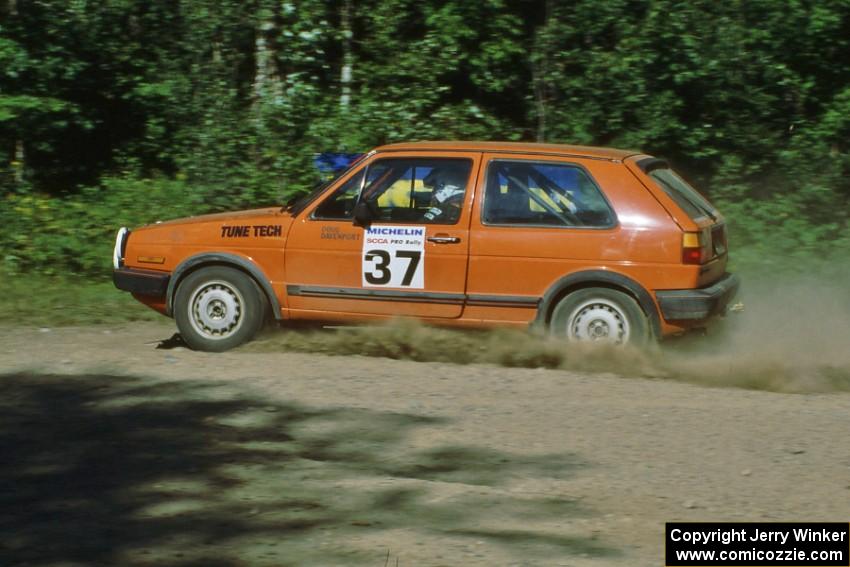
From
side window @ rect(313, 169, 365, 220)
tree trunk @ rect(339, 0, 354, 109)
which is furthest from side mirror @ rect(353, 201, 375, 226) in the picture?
tree trunk @ rect(339, 0, 354, 109)

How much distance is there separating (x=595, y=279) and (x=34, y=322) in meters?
5.42

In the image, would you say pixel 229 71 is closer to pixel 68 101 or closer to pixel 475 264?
pixel 68 101

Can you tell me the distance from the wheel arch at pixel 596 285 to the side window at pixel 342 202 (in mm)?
1664

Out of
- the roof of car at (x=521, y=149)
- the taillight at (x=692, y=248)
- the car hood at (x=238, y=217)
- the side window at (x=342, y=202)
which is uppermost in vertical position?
the roof of car at (x=521, y=149)

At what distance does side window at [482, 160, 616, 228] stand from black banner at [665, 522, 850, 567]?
3.91 meters

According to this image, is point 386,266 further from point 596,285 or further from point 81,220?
point 81,220

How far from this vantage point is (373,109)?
15078 mm

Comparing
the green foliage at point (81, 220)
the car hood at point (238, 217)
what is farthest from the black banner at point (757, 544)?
the green foliage at point (81, 220)

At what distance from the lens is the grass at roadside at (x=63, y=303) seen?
37.2ft

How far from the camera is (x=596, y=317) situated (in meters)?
8.87

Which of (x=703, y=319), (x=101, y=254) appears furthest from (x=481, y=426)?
(x=101, y=254)

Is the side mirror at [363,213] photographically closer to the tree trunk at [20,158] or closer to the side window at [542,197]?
the side window at [542,197]

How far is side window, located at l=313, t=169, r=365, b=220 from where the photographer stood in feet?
30.5

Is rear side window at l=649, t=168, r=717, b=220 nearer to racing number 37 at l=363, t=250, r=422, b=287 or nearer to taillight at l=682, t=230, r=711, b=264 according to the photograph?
taillight at l=682, t=230, r=711, b=264
